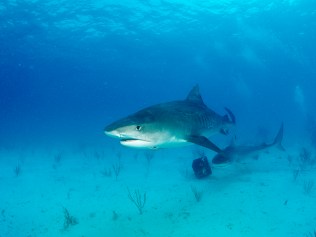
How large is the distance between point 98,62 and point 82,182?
138 ft

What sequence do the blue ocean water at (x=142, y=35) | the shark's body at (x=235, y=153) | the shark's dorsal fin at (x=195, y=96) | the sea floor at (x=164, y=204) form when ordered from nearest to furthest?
the sea floor at (x=164, y=204)
the shark's dorsal fin at (x=195, y=96)
the shark's body at (x=235, y=153)
the blue ocean water at (x=142, y=35)

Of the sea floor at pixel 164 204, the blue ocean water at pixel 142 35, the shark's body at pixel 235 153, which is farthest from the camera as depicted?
the blue ocean water at pixel 142 35

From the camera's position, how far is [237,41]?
41.7m

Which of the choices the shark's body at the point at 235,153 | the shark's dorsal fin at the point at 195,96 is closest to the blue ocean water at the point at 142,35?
the shark's body at the point at 235,153

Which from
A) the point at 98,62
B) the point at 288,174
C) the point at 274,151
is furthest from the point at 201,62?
the point at 288,174

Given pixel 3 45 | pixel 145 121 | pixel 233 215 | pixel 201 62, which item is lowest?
pixel 201 62

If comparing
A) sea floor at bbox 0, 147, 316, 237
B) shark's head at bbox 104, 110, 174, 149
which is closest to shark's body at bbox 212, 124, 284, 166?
sea floor at bbox 0, 147, 316, 237

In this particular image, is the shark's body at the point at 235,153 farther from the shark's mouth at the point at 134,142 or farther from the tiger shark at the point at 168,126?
the shark's mouth at the point at 134,142

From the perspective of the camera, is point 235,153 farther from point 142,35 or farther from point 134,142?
point 142,35

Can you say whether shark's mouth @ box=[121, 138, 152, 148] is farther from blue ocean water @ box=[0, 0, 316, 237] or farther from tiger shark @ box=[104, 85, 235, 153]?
blue ocean water @ box=[0, 0, 316, 237]

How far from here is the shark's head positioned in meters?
4.36

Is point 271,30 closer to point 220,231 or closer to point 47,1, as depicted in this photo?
point 47,1

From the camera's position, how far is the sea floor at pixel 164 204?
241 inches

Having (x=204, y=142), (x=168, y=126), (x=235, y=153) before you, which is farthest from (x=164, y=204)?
(x=235, y=153)
